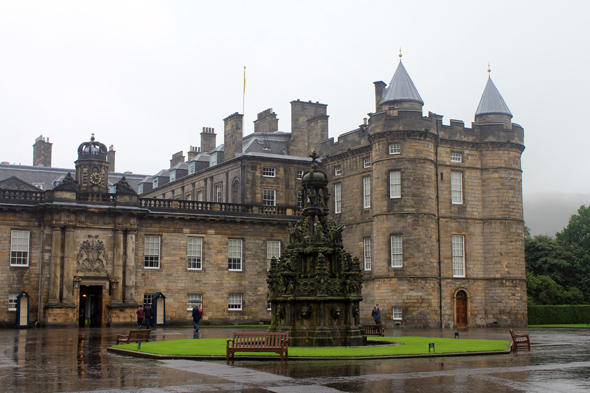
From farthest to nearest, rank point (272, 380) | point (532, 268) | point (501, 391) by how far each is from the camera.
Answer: point (532, 268), point (272, 380), point (501, 391)

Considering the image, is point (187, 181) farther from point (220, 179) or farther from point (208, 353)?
point (208, 353)

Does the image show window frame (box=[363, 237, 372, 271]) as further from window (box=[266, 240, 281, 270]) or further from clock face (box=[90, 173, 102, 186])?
clock face (box=[90, 173, 102, 186])

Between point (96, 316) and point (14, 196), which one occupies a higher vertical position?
point (14, 196)

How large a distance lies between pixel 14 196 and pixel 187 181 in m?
20.5

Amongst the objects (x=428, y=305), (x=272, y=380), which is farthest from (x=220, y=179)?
(x=272, y=380)

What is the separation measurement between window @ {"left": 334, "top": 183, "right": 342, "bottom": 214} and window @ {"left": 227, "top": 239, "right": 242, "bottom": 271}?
23.5ft

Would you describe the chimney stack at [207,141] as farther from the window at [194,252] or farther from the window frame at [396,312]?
the window frame at [396,312]

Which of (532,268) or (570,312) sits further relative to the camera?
(532,268)

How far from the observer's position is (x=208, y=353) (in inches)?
756

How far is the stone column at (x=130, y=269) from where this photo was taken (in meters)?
42.8

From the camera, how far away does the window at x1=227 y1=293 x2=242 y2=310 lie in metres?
46.3

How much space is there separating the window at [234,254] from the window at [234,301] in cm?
177

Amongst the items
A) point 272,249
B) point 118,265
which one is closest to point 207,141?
point 272,249

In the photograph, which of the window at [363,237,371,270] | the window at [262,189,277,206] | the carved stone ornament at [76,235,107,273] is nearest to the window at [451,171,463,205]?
the window at [363,237,371,270]
